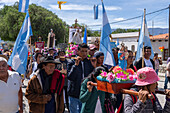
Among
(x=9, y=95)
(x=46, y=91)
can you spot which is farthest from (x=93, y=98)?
(x=9, y=95)

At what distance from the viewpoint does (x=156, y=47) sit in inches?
1516

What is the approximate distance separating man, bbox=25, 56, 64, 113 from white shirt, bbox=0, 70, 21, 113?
0.65 ft

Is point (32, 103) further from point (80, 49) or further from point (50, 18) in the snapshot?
point (50, 18)

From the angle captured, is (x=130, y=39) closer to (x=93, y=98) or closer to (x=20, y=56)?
(x=20, y=56)

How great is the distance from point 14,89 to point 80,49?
1.86 meters

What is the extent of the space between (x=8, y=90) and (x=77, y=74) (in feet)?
5.63

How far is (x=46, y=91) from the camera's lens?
386 cm

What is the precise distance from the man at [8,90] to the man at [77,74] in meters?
1.44

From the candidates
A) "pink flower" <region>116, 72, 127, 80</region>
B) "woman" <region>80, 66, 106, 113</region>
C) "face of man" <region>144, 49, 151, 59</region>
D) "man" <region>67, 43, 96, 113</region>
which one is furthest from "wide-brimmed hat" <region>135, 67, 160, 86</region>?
"face of man" <region>144, 49, 151, 59</region>

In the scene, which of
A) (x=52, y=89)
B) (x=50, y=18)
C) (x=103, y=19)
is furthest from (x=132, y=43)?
(x=52, y=89)

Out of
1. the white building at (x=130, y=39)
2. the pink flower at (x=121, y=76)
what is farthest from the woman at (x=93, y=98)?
the white building at (x=130, y=39)

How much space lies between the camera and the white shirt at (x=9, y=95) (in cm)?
368

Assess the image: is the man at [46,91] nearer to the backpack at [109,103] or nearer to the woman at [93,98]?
the woman at [93,98]

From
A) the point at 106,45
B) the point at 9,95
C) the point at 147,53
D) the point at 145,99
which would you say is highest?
the point at 106,45
